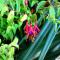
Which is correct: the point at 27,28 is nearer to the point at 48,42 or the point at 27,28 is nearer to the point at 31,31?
the point at 31,31

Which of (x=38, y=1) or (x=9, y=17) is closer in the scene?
(x=9, y=17)

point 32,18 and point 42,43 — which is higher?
point 32,18

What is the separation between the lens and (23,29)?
161 centimetres

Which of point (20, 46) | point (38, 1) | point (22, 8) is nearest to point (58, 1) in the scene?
point (38, 1)

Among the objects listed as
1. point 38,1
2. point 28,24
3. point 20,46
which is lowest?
point 20,46

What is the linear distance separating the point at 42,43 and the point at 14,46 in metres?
0.16

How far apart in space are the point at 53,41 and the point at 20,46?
195 mm

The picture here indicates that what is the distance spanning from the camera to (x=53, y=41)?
1559 millimetres

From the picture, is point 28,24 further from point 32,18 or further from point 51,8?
point 51,8

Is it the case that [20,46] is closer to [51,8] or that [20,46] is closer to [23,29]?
[23,29]

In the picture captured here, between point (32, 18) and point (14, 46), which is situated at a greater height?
point (32, 18)

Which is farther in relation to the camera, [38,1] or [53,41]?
[38,1]

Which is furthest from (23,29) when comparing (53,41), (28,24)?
(53,41)

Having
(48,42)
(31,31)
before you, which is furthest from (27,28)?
(48,42)
